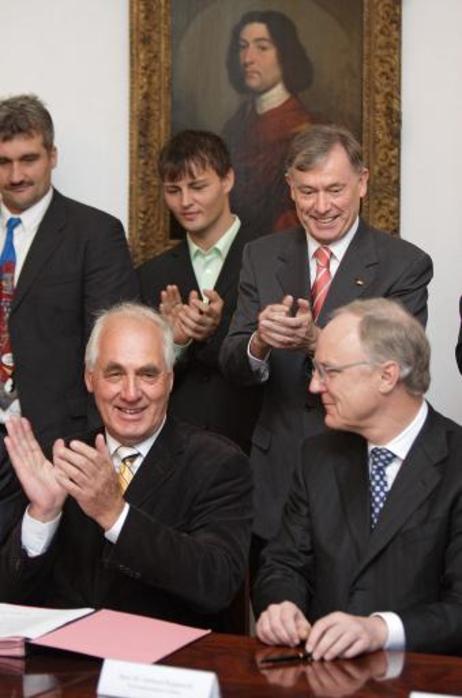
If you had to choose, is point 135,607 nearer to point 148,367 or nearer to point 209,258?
point 148,367

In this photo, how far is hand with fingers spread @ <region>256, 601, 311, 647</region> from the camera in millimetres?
2766

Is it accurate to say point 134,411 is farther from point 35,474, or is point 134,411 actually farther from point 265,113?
point 265,113

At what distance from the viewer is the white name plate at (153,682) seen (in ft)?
7.57

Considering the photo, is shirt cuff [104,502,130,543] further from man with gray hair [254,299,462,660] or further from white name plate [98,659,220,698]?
white name plate [98,659,220,698]

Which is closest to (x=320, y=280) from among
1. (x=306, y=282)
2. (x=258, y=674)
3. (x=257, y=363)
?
(x=306, y=282)

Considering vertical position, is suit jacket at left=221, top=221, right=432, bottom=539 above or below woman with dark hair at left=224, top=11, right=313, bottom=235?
below

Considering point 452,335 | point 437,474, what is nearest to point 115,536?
point 437,474

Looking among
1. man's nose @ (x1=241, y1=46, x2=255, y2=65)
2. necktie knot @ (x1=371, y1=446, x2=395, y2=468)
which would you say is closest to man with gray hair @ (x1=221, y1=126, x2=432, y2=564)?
necktie knot @ (x1=371, y1=446, x2=395, y2=468)

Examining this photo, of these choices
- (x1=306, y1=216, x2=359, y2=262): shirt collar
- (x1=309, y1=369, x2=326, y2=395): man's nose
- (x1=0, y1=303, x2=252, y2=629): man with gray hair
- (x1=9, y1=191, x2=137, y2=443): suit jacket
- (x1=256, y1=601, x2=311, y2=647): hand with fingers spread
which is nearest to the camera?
(x1=256, y1=601, x2=311, y2=647): hand with fingers spread

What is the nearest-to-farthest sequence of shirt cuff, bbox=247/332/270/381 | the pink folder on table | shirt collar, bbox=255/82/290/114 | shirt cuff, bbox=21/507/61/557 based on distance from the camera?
the pink folder on table → shirt cuff, bbox=21/507/61/557 → shirt cuff, bbox=247/332/270/381 → shirt collar, bbox=255/82/290/114

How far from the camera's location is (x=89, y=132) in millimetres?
5402

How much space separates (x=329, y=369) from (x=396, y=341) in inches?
6.9

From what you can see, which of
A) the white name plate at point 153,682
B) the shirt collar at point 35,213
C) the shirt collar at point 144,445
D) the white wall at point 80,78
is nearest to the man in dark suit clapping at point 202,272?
the shirt collar at point 35,213

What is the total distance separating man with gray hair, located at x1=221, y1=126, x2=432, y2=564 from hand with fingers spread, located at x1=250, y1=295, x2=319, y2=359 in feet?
0.46
